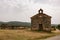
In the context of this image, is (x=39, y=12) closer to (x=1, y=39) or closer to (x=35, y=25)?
(x=35, y=25)

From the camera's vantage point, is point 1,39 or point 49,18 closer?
point 1,39

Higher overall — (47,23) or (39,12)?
(39,12)

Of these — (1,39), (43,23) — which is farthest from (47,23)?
(1,39)

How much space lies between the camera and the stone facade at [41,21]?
5656 centimetres

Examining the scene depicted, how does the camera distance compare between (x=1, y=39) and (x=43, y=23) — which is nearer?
(x=1, y=39)

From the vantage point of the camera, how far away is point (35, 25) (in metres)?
57.1

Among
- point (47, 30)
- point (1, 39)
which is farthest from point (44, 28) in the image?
point (1, 39)

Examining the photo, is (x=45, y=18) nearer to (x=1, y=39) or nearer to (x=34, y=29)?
(x=34, y=29)

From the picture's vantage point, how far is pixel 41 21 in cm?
5709

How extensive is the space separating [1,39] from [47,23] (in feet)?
102

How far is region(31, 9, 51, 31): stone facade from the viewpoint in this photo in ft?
186

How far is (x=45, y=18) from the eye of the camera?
186ft

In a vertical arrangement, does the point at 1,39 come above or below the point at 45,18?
below

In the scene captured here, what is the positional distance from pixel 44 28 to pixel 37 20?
3.30 metres
